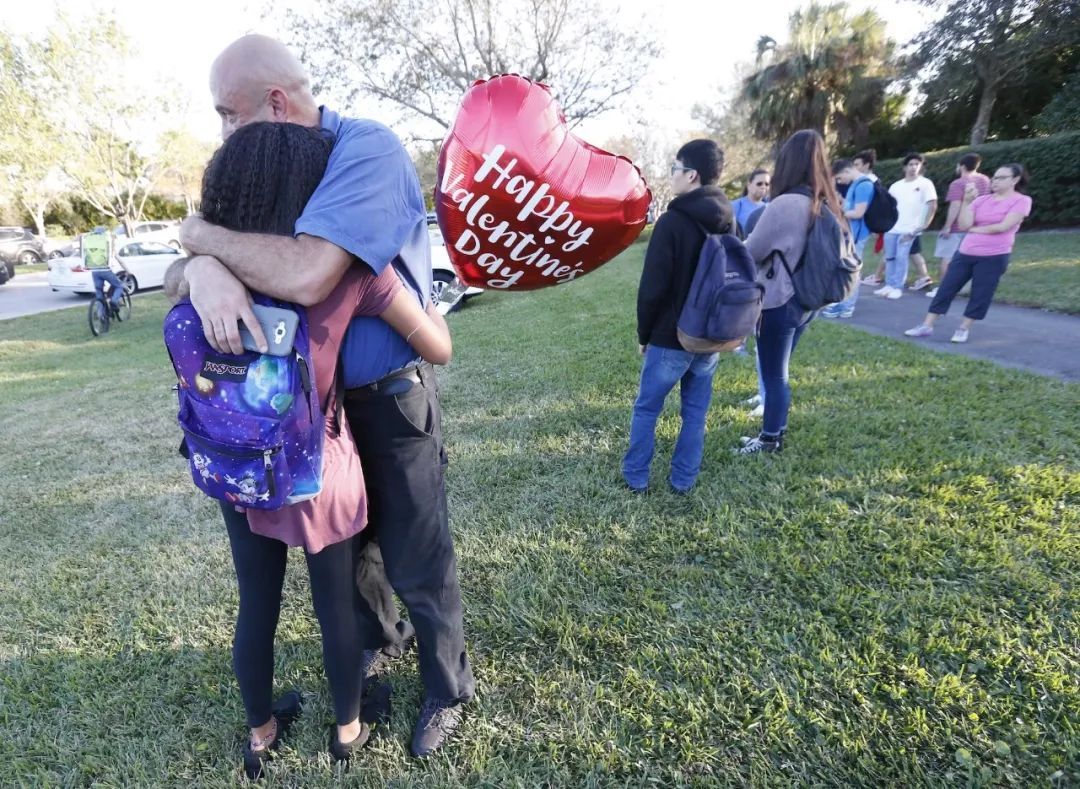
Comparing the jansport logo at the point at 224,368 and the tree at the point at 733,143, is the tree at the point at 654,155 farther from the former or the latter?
A: the jansport logo at the point at 224,368

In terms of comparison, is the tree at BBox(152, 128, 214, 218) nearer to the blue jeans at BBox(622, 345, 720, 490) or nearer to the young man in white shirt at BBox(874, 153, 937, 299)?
the young man in white shirt at BBox(874, 153, 937, 299)

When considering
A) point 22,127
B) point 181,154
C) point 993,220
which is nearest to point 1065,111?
point 993,220

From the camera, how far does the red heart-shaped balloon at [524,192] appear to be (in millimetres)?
1500

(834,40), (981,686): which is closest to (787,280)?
(981,686)

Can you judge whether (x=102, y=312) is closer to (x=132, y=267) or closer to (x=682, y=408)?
(x=132, y=267)

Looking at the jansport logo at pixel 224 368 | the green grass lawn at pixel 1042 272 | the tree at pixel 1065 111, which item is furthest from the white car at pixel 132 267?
the tree at pixel 1065 111

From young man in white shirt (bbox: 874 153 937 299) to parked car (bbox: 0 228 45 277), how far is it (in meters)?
30.1

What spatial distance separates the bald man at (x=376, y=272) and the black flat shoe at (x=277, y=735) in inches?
17.4

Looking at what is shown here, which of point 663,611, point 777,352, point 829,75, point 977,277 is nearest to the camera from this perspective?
point 663,611

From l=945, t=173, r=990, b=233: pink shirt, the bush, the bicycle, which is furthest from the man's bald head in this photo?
the bush

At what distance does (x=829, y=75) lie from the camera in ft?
65.0

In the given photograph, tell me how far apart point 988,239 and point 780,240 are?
3.15 m

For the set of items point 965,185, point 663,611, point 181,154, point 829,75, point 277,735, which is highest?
point 829,75

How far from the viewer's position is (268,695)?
173 centimetres
